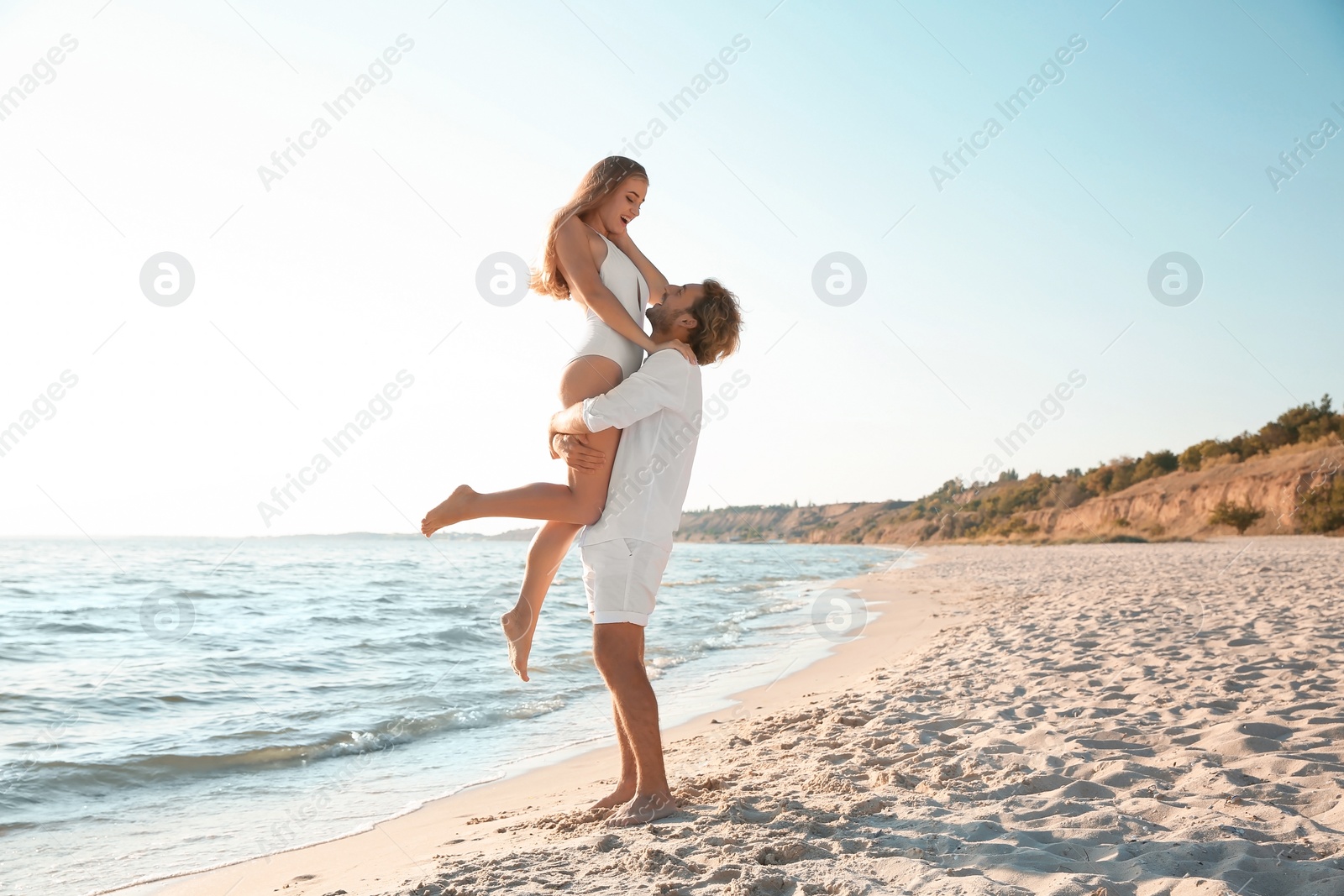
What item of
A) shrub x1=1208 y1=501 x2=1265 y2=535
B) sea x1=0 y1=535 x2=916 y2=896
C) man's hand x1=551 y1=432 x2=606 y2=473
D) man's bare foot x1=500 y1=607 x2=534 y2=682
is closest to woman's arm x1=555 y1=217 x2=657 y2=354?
man's hand x1=551 y1=432 x2=606 y2=473

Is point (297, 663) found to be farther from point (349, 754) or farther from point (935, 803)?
point (935, 803)

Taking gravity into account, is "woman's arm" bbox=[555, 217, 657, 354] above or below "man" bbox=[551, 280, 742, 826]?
above

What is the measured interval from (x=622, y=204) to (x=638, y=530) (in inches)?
47.0

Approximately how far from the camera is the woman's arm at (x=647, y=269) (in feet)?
10.1

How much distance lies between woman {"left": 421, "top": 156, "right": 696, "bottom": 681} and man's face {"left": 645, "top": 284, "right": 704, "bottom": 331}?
0.29 ft

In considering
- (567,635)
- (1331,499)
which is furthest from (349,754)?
(1331,499)

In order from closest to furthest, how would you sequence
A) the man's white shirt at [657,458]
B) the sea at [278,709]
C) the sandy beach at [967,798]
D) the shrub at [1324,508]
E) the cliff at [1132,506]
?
1. the sandy beach at [967,798]
2. the man's white shirt at [657,458]
3. the sea at [278,709]
4. the shrub at [1324,508]
5. the cliff at [1132,506]

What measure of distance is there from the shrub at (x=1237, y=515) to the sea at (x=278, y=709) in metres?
20.5

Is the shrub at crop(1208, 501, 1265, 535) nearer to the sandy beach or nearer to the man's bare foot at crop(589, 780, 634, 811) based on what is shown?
the sandy beach

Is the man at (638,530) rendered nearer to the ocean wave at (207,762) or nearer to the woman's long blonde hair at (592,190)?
the woman's long blonde hair at (592,190)

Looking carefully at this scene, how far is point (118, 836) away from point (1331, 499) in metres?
28.6

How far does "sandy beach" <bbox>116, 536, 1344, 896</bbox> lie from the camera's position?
6.97 feet

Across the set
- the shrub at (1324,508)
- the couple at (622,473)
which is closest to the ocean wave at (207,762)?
the couple at (622,473)

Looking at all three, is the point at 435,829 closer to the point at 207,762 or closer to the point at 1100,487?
the point at 207,762
